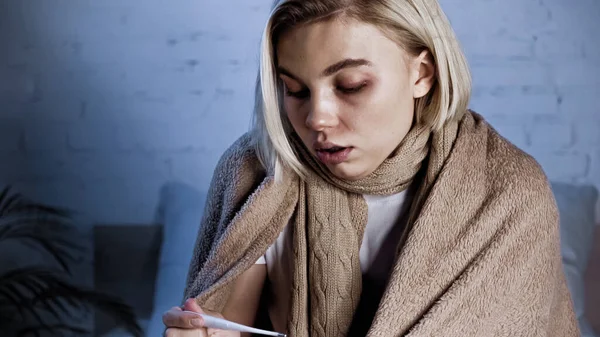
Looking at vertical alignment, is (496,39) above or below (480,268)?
above

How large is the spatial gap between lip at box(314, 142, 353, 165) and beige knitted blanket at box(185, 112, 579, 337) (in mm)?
128

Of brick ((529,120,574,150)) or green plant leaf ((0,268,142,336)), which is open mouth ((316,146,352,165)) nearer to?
brick ((529,120,574,150))

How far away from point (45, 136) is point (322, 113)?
3.39ft

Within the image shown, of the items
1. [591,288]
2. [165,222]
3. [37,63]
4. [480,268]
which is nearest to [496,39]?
[591,288]

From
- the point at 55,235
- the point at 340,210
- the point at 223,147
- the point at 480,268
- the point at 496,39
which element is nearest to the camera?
the point at 480,268

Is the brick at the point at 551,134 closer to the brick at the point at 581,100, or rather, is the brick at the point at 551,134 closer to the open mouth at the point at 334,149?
the brick at the point at 581,100

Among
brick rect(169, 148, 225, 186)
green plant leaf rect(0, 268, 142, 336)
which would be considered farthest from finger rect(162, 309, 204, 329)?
green plant leaf rect(0, 268, 142, 336)

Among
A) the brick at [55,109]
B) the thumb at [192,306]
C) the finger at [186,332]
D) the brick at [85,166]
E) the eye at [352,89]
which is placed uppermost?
the eye at [352,89]

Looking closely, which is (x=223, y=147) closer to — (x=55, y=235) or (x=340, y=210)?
(x=55, y=235)

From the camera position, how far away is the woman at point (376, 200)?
98 cm

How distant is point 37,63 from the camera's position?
1756mm

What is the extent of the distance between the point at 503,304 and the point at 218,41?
93cm

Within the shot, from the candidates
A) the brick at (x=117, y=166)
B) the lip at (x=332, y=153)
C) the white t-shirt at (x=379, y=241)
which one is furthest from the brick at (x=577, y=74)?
the brick at (x=117, y=166)

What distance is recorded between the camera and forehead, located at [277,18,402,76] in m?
0.95
